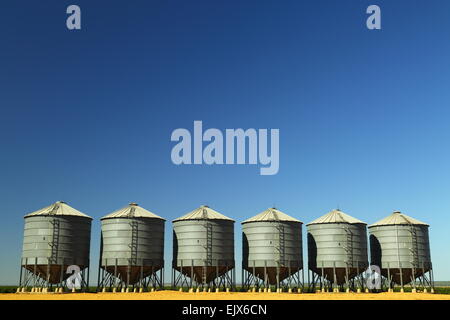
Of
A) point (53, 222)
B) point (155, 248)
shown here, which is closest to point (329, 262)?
point (155, 248)

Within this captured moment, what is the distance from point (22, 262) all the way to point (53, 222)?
19.5 feet

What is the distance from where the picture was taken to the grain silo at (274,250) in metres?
64.8

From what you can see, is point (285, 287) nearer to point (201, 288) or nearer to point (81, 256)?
point (201, 288)

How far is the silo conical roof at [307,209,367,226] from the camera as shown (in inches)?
2672

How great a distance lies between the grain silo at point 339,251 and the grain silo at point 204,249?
12.2 metres

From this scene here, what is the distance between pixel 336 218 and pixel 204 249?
18.7 meters

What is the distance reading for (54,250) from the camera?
5928cm

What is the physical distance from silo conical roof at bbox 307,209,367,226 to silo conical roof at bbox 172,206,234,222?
13272mm

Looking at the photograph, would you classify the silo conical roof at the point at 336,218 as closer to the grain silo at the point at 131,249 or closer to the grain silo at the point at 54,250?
the grain silo at the point at 131,249

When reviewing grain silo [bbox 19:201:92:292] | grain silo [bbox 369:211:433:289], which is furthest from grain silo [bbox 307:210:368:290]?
Result: grain silo [bbox 19:201:92:292]

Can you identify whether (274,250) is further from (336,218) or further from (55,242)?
(55,242)

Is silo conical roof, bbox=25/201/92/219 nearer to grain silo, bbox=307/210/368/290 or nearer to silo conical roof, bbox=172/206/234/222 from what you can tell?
silo conical roof, bbox=172/206/234/222
